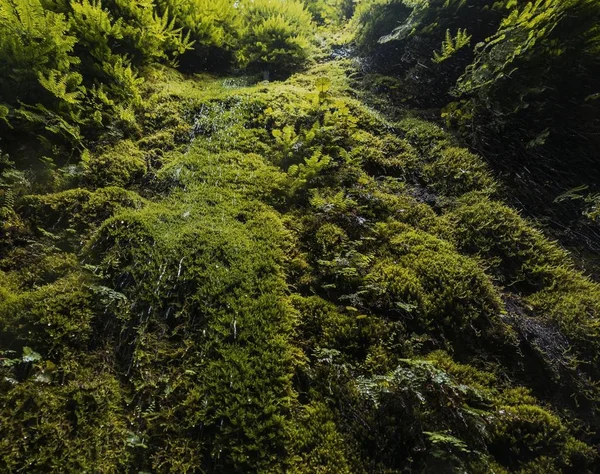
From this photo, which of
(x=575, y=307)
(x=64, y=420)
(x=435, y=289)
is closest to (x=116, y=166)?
(x=64, y=420)

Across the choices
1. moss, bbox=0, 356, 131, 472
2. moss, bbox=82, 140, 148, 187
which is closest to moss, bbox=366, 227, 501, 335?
moss, bbox=0, 356, 131, 472

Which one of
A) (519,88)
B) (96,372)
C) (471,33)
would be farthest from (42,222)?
(471,33)

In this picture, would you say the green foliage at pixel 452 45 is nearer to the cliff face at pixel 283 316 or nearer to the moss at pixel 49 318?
the cliff face at pixel 283 316

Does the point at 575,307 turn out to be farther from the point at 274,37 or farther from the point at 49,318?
the point at 274,37

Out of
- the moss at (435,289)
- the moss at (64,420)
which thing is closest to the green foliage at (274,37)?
the moss at (435,289)

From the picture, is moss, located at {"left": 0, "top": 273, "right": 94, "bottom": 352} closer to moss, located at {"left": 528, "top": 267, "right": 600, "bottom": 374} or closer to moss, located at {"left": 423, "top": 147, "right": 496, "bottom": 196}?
moss, located at {"left": 528, "top": 267, "right": 600, "bottom": 374}

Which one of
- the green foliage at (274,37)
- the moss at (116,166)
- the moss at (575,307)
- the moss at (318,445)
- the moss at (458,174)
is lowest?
the moss at (318,445)

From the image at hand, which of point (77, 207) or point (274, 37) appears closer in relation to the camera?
point (77, 207)

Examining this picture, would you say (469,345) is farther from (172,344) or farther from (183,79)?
(183,79)
